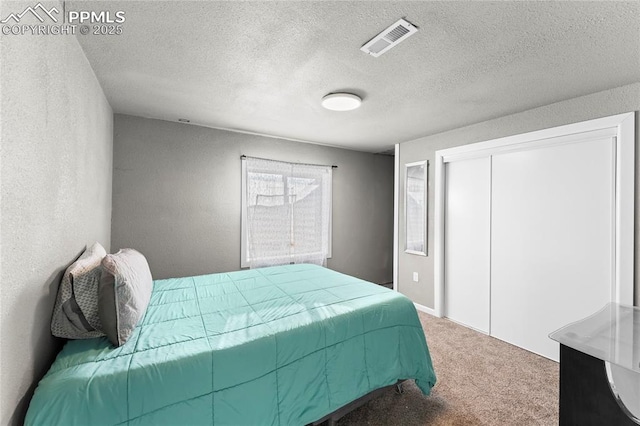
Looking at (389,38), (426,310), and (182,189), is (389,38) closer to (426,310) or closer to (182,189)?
(182,189)

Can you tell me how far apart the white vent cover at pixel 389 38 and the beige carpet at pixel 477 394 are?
7.96 ft

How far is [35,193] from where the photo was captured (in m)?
1.10

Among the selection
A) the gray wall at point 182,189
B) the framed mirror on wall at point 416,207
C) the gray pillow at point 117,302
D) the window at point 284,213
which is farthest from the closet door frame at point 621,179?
the gray pillow at point 117,302

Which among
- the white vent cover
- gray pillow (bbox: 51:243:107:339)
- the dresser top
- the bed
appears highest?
the white vent cover

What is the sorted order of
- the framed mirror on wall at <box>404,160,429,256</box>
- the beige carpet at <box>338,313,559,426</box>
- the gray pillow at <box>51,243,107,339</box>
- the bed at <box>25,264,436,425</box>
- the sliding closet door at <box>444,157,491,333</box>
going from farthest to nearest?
the framed mirror on wall at <box>404,160,429,256</box> → the sliding closet door at <box>444,157,491,333</box> → the beige carpet at <box>338,313,559,426</box> → the gray pillow at <box>51,243,107,339</box> → the bed at <box>25,264,436,425</box>

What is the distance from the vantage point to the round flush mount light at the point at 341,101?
2.26 meters

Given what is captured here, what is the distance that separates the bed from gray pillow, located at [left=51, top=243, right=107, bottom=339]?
63 mm

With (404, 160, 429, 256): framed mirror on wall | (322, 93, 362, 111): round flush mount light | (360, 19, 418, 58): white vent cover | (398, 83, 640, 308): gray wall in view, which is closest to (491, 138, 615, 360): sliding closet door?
(398, 83, 640, 308): gray wall

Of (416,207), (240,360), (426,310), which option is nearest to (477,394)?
(426,310)

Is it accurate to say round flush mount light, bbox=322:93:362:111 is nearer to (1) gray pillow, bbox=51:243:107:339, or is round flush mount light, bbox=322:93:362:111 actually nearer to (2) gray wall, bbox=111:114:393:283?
(2) gray wall, bbox=111:114:393:283

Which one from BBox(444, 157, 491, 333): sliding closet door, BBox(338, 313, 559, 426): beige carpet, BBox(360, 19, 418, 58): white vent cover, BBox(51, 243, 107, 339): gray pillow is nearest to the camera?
BBox(51, 243, 107, 339): gray pillow

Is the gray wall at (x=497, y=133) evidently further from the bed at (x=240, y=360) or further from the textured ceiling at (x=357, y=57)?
the bed at (x=240, y=360)

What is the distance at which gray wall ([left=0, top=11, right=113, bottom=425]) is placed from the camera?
917 millimetres

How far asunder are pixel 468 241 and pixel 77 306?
362 centimetres
